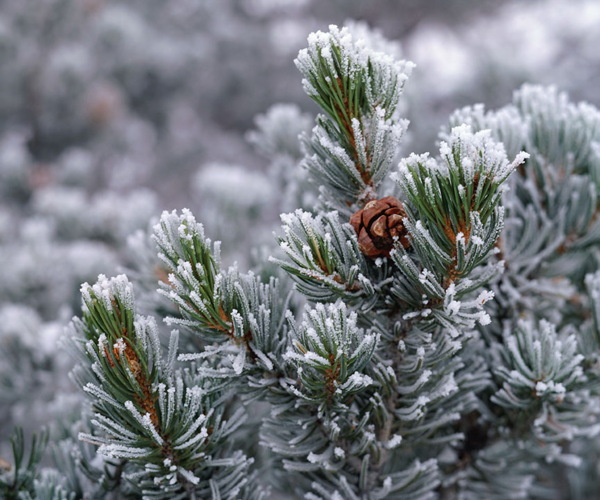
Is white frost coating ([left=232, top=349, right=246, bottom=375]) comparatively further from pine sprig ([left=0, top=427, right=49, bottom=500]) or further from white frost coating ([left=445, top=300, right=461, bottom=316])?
pine sprig ([left=0, top=427, right=49, bottom=500])

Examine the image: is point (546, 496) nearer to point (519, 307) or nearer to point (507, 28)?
point (519, 307)

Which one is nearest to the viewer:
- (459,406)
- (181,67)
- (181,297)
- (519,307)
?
(181,297)

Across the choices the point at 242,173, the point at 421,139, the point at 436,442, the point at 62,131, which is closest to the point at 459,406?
the point at 436,442

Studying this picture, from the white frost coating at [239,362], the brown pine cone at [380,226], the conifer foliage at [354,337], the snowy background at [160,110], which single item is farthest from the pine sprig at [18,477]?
the brown pine cone at [380,226]

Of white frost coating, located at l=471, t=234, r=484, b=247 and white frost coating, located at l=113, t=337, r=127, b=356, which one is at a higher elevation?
white frost coating, located at l=471, t=234, r=484, b=247

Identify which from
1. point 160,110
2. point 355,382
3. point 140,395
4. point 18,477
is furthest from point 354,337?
point 160,110

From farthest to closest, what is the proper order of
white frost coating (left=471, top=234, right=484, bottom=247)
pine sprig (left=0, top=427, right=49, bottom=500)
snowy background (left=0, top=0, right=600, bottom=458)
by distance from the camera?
snowy background (left=0, top=0, right=600, bottom=458) < pine sprig (left=0, top=427, right=49, bottom=500) < white frost coating (left=471, top=234, right=484, bottom=247)

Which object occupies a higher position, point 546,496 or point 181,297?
point 181,297

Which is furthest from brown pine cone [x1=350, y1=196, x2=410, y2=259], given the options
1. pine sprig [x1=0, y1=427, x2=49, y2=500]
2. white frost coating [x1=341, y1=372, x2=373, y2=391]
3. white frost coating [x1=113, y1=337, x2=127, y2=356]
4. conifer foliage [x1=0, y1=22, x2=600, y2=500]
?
pine sprig [x1=0, y1=427, x2=49, y2=500]
